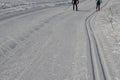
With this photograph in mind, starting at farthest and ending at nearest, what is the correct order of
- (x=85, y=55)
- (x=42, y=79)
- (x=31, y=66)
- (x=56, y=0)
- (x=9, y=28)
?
(x=56, y=0) → (x=9, y=28) → (x=85, y=55) → (x=31, y=66) → (x=42, y=79)

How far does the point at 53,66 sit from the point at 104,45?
10.9ft

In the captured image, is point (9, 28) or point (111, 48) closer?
point (111, 48)

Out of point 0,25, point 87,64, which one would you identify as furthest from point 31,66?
point 0,25

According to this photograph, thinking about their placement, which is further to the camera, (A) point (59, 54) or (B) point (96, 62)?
(A) point (59, 54)

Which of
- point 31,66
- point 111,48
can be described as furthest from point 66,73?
point 111,48

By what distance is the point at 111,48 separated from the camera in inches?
379

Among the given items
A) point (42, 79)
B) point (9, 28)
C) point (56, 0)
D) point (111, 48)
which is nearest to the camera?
point (42, 79)

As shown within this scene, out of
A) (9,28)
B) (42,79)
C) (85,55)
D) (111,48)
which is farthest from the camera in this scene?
(9,28)

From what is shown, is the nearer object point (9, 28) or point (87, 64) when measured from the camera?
point (87, 64)

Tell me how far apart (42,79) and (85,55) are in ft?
8.42

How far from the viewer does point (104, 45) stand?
10078mm

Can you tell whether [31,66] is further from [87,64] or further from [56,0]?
[56,0]

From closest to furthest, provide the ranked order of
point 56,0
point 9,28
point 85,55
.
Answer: point 85,55, point 9,28, point 56,0

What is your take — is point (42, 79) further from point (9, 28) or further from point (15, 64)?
point (9, 28)
